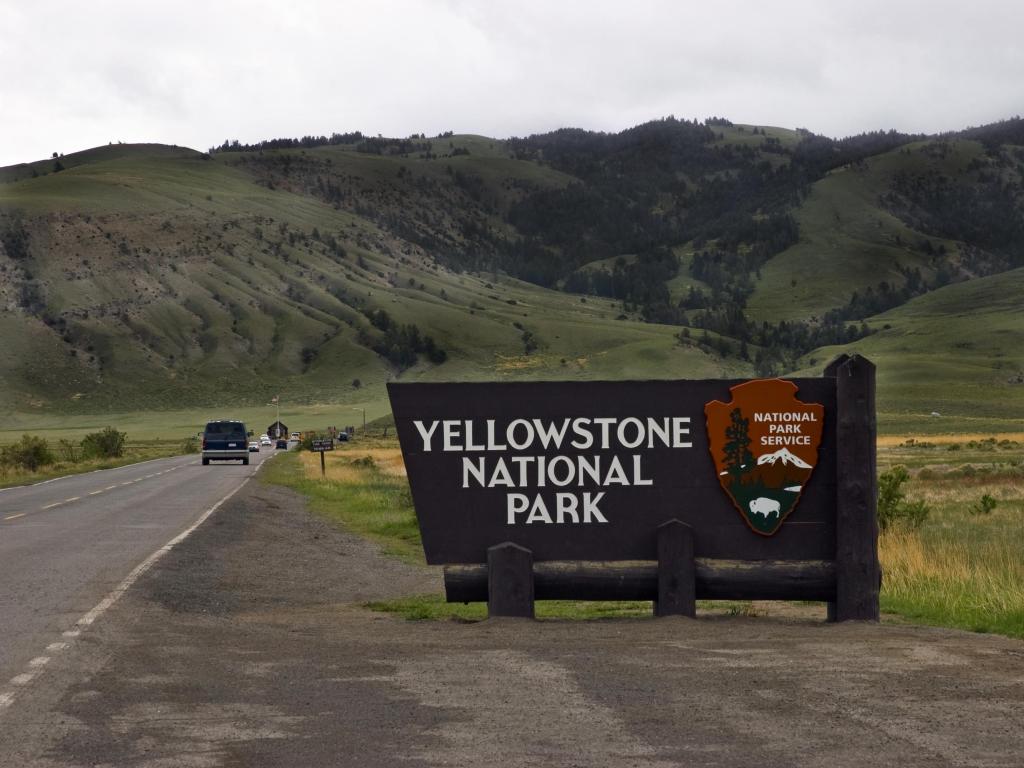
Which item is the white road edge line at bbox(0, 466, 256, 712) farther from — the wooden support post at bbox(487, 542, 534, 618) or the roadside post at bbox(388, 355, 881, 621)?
the wooden support post at bbox(487, 542, 534, 618)

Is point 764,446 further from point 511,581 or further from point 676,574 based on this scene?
point 511,581

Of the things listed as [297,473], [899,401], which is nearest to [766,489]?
[297,473]

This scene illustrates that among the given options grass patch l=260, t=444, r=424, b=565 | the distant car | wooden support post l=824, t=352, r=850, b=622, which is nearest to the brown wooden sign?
wooden support post l=824, t=352, r=850, b=622

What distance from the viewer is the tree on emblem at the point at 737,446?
12.1m

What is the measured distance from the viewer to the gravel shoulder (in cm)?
685

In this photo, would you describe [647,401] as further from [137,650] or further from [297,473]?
[297,473]

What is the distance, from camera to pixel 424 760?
6.66 m

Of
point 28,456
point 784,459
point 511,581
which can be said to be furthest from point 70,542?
point 28,456

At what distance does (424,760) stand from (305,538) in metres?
18.5

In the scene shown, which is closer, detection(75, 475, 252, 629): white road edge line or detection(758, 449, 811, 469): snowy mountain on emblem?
detection(758, 449, 811, 469): snowy mountain on emblem

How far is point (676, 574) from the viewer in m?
11.8

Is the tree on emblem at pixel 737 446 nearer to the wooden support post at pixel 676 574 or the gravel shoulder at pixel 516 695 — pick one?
the wooden support post at pixel 676 574

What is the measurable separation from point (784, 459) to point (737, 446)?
1.41 feet

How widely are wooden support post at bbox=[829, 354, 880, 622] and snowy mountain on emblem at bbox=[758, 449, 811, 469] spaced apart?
334mm
